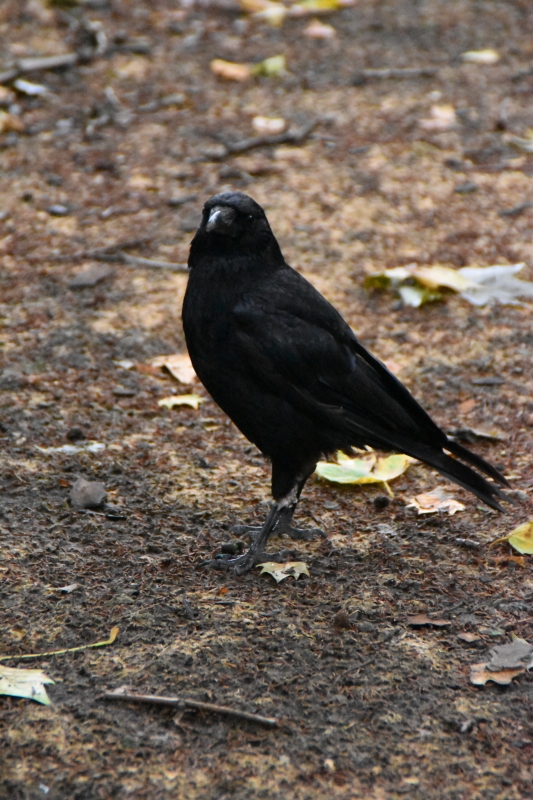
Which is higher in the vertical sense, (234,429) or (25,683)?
(25,683)

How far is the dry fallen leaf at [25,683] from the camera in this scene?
277 cm

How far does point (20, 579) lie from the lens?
3.39 metres

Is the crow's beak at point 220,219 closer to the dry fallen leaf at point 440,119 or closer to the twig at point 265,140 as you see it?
the twig at point 265,140

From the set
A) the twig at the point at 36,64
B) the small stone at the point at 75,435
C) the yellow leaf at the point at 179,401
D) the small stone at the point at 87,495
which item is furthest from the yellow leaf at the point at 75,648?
the twig at the point at 36,64

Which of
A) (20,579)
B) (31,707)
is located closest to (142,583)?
(20,579)

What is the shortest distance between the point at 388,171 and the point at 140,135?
6.71 ft

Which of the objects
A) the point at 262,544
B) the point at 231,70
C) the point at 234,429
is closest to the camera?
the point at 262,544

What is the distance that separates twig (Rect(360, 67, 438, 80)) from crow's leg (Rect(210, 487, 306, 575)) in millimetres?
5855

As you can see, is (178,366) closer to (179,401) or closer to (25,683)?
(179,401)

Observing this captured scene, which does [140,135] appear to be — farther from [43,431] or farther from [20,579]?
[20,579]

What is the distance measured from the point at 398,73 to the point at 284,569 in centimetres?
637

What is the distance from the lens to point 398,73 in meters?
8.78

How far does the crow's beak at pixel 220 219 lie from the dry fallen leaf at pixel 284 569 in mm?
1339

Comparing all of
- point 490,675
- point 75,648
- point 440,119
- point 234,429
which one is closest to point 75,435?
point 234,429
